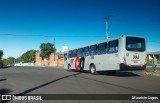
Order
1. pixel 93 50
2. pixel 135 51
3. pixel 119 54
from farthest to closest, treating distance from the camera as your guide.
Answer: pixel 93 50, pixel 135 51, pixel 119 54

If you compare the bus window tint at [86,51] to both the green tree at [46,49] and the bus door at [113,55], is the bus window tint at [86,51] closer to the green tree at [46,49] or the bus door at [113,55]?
the bus door at [113,55]

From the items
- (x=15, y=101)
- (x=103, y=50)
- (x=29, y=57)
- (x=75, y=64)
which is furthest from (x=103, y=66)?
(x=29, y=57)

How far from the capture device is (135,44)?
55.0 feet

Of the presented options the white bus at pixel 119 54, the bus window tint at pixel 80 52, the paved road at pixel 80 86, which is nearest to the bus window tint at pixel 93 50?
the white bus at pixel 119 54

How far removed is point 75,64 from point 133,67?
33.1ft

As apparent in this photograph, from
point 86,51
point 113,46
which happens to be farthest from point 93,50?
point 113,46

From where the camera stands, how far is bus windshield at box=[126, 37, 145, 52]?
53.5ft

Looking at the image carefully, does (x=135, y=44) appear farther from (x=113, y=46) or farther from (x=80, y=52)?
(x=80, y=52)

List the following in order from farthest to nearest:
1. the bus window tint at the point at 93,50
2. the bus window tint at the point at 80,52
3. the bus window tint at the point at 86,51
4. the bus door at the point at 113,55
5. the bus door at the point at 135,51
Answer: the bus window tint at the point at 80,52, the bus window tint at the point at 86,51, the bus window tint at the point at 93,50, the bus door at the point at 113,55, the bus door at the point at 135,51

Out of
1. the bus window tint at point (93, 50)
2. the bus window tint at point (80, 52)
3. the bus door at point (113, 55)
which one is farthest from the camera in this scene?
the bus window tint at point (80, 52)

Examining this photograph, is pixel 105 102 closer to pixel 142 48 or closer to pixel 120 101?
pixel 120 101

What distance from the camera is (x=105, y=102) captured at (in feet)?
22.8

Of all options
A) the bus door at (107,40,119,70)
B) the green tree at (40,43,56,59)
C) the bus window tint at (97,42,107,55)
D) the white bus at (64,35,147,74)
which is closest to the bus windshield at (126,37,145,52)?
the white bus at (64,35,147,74)

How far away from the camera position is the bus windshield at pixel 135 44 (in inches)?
642
